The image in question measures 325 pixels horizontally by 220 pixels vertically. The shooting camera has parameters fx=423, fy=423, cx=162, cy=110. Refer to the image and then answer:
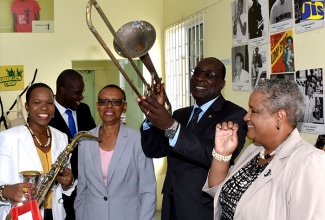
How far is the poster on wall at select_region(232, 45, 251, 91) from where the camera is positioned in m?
3.54

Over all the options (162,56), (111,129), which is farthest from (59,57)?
(111,129)

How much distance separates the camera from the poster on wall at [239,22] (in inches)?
139

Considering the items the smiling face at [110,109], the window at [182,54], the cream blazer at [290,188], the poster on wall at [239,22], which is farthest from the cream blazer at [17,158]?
the window at [182,54]

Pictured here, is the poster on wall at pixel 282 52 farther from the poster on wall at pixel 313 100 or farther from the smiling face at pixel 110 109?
the smiling face at pixel 110 109

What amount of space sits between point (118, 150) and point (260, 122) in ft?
3.92

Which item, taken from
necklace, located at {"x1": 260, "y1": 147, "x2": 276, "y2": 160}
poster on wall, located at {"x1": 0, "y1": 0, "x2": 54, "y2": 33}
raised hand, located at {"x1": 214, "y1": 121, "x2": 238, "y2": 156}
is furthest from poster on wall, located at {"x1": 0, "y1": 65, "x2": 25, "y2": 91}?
necklace, located at {"x1": 260, "y1": 147, "x2": 276, "y2": 160}

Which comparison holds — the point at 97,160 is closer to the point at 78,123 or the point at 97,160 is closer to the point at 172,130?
the point at 172,130

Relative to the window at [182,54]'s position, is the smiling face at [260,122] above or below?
below

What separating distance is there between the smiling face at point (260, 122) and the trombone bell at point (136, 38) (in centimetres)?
80

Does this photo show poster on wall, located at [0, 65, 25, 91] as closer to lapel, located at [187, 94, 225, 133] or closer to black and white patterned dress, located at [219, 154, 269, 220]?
lapel, located at [187, 94, 225, 133]

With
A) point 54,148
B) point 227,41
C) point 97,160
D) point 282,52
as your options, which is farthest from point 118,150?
point 227,41

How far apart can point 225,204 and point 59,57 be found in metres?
4.51

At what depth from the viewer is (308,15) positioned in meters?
2.65

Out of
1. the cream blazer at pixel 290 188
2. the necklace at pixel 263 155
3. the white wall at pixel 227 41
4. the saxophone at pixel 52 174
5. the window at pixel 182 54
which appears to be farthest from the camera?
the window at pixel 182 54
